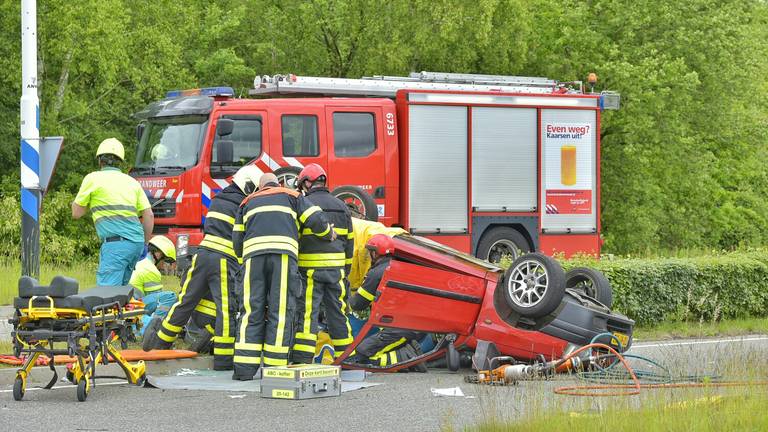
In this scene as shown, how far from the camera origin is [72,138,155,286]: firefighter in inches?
475

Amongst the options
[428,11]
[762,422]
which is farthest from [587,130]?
[762,422]

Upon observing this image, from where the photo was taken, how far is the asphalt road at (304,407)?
8.19 m

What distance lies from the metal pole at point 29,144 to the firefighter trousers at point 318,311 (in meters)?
4.12

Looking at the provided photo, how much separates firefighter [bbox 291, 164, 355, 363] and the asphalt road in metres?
0.80

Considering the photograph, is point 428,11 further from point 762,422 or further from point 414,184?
A: point 762,422

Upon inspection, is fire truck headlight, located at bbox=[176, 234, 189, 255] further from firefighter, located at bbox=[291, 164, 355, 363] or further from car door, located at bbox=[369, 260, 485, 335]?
car door, located at bbox=[369, 260, 485, 335]

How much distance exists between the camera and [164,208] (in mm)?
18578

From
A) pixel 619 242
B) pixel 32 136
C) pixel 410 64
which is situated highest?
pixel 410 64

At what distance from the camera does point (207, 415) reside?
8.73m

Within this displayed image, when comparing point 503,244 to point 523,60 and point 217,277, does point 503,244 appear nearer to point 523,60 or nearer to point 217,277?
point 217,277

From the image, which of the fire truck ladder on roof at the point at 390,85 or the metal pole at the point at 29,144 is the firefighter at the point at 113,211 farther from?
the fire truck ladder on roof at the point at 390,85

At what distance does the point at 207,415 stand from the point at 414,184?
11.4 meters

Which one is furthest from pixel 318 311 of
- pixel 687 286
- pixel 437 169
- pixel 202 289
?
pixel 437 169

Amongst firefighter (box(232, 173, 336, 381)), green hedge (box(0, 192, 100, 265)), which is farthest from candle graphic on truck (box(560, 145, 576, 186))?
firefighter (box(232, 173, 336, 381))
